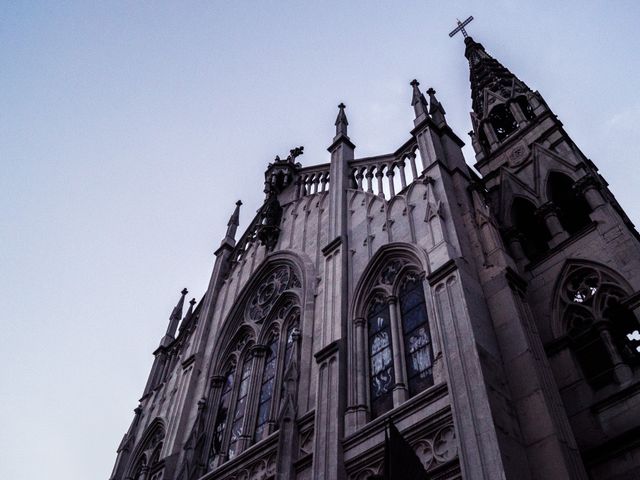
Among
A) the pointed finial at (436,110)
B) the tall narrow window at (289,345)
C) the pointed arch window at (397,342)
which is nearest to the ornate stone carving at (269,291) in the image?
the tall narrow window at (289,345)

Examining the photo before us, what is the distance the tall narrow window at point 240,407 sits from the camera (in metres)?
15.8

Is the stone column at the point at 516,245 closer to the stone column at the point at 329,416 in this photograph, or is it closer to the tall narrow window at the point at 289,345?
the stone column at the point at 329,416

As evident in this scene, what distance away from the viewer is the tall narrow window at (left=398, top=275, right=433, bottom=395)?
39.4 ft

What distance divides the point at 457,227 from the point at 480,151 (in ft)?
36.4

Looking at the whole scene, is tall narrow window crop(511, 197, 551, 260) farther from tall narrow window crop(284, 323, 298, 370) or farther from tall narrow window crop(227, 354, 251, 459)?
tall narrow window crop(227, 354, 251, 459)

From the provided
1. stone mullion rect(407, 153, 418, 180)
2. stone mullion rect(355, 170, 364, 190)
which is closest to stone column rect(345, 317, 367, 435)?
stone mullion rect(407, 153, 418, 180)

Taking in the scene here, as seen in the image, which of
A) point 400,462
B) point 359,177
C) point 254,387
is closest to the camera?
point 400,462

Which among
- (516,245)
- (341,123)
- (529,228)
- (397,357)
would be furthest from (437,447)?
(341,123)

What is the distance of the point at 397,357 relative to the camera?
41.4 ft

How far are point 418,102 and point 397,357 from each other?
8362 mm

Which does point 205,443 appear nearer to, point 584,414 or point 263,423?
point 263,423

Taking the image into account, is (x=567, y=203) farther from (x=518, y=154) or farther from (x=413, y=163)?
(x=413, y=163)

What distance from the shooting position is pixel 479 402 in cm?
962

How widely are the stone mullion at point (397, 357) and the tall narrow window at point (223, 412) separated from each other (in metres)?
6.08
